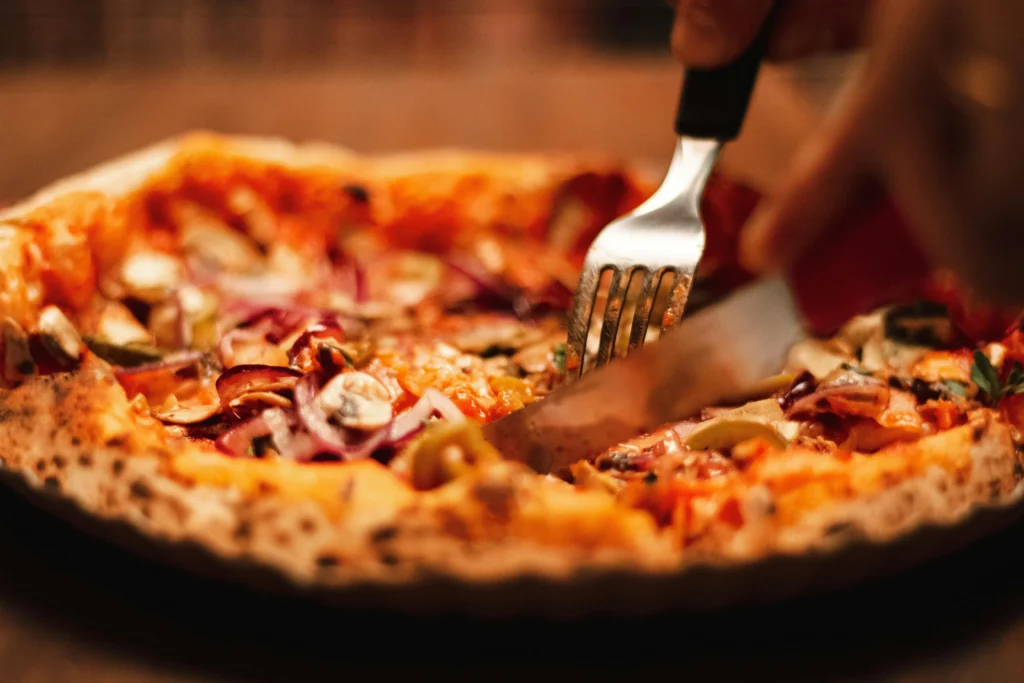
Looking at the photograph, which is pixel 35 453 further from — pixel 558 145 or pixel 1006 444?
pixel 558 145

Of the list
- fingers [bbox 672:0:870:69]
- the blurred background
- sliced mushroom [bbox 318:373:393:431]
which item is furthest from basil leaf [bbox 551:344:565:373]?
the blurred background

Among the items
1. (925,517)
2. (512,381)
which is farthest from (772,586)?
(512,381)

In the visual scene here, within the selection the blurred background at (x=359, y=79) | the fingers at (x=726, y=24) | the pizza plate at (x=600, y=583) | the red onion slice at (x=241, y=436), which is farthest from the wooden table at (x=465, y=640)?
the blurred background at (x=359, y=79)

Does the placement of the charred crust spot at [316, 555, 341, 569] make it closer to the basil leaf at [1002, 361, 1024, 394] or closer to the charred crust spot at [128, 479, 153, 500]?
the charred crust spot at [128, 479, 153, 500]

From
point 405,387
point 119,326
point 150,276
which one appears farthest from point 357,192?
point 405,387

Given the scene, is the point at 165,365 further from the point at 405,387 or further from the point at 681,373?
the point at 681,373

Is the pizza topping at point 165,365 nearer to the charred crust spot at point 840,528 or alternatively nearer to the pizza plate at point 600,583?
the pizza plate at point 600,583
